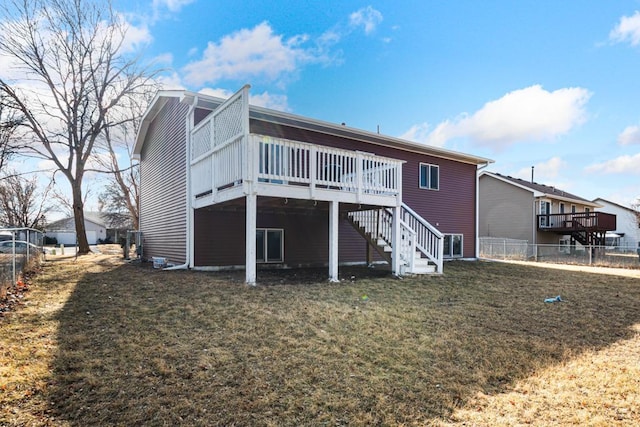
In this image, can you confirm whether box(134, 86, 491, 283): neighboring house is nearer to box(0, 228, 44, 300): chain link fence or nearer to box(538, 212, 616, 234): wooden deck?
box(0, 228, 44, 300): chain link fence

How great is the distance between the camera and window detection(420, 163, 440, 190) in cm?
1498

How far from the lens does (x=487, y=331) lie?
5.45 m

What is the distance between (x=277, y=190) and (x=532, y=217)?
77.8ft

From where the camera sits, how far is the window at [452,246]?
15828mm

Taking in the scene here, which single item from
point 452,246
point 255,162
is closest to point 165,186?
point 255,162

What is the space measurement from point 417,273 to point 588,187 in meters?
47.6

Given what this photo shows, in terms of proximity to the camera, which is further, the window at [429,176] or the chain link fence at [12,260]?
the window at [429,176]

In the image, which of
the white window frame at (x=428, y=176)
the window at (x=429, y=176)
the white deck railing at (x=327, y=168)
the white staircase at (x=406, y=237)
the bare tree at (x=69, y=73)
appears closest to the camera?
the white deck railing at (x=327, y=168)

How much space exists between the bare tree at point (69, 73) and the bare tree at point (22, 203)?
12.3 m

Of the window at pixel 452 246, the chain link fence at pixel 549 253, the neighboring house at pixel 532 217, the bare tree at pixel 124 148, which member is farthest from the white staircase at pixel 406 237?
the neighboring house at pixel 532 217

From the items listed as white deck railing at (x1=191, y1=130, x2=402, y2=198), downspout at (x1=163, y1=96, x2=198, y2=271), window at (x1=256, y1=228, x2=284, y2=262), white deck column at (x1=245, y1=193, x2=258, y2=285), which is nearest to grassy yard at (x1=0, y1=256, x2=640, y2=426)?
white deck column at (x1=245, y1=193, x2=258, y2=285)

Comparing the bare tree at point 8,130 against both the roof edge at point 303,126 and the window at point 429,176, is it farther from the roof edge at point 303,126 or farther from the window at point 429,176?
the window at point 429,176

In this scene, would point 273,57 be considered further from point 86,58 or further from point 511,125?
point 511,125

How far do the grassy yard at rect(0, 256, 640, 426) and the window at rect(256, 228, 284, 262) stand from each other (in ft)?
13.4
